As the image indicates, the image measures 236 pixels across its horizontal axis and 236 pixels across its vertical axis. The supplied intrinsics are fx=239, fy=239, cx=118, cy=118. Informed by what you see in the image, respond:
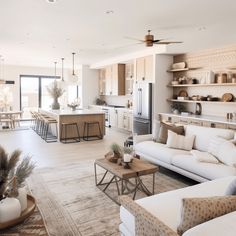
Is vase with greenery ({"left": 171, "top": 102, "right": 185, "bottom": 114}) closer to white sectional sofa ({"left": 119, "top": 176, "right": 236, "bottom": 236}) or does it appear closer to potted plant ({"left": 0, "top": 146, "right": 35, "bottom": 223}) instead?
white sectional sofa ({"left": 119, "top": 176, "right": 236, "bottom": 236})

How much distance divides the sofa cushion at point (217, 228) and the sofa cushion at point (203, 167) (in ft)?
5.78

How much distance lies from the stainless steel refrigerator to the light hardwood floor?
28.0 inches

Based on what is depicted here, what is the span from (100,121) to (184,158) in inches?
172

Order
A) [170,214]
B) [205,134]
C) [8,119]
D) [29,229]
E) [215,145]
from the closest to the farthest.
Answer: [29,229]
[170,214]
[215,145]
[205,134]
[8,119]

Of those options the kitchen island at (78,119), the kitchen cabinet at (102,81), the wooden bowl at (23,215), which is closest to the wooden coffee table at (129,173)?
the wooden bowl at (23,215)

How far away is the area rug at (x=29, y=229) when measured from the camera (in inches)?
58.3

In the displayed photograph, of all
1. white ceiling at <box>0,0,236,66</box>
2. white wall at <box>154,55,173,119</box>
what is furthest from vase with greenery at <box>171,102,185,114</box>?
white ceiling at <box>0,0,236,66</box>

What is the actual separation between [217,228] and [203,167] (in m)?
2.04

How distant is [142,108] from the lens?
7480mm

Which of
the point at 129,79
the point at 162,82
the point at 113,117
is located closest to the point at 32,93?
the point at 113,117

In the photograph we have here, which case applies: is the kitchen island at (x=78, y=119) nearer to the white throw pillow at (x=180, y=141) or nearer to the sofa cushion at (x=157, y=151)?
the sofa cushion at (x=157, y=151)

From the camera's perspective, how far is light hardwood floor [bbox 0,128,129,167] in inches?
205

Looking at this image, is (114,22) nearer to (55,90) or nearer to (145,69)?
(145,69)

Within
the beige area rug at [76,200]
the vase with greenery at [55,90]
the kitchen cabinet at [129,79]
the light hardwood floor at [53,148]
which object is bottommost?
the beige area rug at [76,200]
